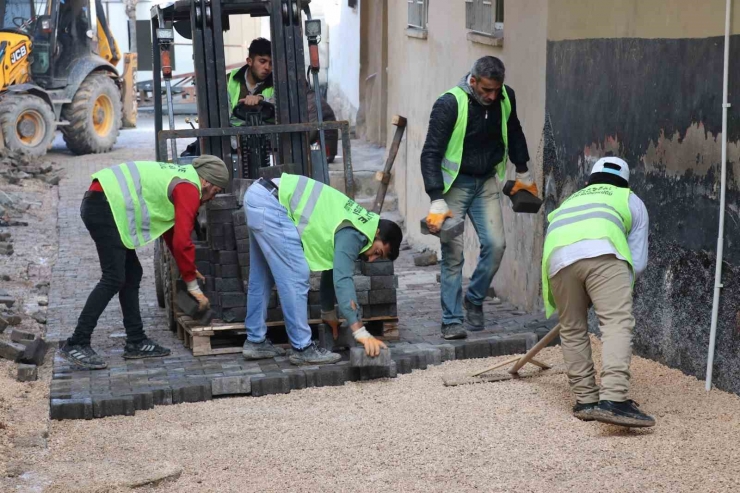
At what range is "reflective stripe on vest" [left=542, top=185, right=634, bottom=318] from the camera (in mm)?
5516

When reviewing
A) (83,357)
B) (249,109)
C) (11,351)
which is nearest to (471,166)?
(249,109)

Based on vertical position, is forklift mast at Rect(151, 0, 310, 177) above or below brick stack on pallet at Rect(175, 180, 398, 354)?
above

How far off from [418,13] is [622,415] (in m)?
7.82

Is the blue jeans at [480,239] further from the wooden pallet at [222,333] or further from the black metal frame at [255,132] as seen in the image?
the black metal frame at [255,132]

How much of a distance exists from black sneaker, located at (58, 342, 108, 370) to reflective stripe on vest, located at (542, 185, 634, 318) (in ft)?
9.79

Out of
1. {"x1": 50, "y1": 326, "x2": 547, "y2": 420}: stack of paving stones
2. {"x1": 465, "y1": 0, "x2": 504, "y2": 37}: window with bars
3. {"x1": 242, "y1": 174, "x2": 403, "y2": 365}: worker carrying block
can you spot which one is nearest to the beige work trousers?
{"x1": 242, "y1": 174, "x2": 403, "y2": 365}: worker carrying block

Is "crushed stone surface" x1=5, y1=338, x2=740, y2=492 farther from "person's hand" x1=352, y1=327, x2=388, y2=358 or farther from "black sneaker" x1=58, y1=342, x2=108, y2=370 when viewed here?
"black sneaker" x1=58, y1=342, x2=108, y2=370

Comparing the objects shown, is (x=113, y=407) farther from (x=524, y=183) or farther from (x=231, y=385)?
(x=524, y=183)

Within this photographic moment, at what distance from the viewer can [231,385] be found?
638 cm

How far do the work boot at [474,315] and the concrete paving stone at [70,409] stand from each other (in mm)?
2894

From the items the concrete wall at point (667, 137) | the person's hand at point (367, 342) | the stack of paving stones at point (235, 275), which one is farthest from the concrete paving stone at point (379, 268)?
the concrete wall at point (667, 137)

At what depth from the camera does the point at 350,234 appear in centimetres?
634

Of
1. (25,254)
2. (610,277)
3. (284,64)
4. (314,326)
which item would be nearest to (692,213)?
(610,277)

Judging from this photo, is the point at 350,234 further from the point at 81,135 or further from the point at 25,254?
the point at 81,135
